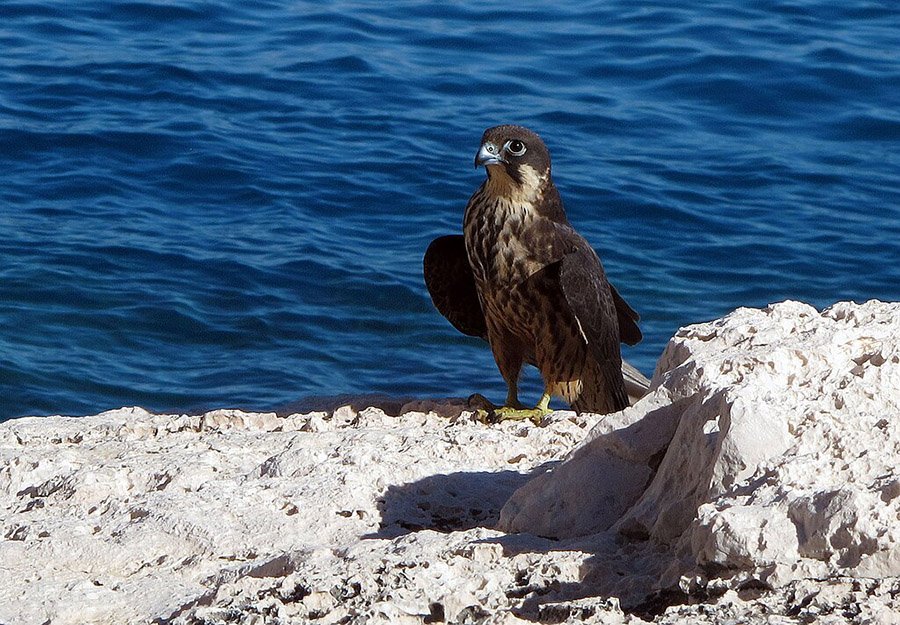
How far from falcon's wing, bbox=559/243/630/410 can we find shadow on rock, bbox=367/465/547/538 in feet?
4.82

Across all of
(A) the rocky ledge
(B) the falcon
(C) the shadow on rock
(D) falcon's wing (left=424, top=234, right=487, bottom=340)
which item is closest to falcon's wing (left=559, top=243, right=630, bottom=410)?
(B) the falcon

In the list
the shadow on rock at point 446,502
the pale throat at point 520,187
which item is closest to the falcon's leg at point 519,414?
the pale throat at point 520,187

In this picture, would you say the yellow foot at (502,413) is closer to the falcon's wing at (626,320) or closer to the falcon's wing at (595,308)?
the falcon's wing at (595,308)

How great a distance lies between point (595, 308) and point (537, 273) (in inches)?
10.9

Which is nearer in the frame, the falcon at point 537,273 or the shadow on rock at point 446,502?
the shadow on rock at point 446,502

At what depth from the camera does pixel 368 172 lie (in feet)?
34.0

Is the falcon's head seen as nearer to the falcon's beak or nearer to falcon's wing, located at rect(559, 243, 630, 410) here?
the falcon's beak

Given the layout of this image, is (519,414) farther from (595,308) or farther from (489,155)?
(489,155)

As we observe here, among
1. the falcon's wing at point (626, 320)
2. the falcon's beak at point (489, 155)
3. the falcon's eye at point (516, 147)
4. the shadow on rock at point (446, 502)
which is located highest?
the falcon's eye at point (516, 147)

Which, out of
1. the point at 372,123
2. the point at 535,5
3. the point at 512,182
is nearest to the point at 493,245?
the point at 512,182

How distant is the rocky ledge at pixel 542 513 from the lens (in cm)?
254

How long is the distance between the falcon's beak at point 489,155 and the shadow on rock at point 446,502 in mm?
1752

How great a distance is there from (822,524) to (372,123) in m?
8.92

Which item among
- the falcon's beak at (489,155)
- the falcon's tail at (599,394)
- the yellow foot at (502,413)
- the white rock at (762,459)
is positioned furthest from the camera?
the falcon's tail at (599,394)
